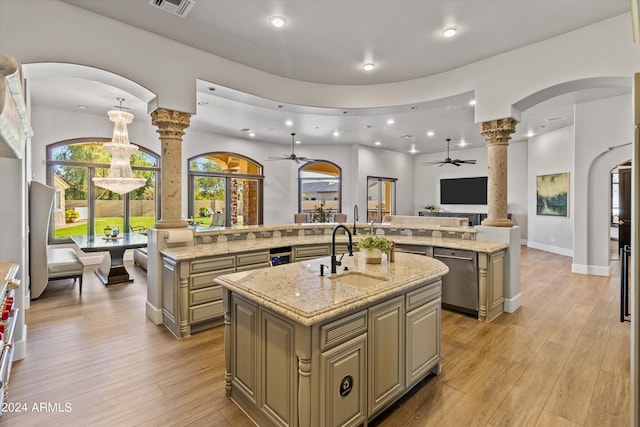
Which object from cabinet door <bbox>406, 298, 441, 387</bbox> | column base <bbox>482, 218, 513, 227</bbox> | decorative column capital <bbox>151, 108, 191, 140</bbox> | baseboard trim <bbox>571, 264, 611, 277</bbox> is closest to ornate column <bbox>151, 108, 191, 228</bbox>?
decorative column capital <bbox>151, 108, 191, 140</bbox>

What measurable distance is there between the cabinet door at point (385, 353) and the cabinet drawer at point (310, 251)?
2444 millimetres

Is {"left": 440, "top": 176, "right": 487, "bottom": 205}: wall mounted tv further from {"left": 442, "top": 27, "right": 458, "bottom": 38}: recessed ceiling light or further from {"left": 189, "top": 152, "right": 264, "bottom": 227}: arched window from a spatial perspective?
{"left": 442, "top": 27, "right": 458, "bottom": 38}: recessed ceiling light

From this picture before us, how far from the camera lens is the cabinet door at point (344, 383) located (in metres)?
1.68

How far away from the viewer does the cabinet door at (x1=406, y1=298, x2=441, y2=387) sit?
2260mm

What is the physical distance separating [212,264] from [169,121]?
182 cm

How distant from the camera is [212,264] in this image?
11.6ft

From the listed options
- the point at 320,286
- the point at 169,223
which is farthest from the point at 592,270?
the point at 169,223

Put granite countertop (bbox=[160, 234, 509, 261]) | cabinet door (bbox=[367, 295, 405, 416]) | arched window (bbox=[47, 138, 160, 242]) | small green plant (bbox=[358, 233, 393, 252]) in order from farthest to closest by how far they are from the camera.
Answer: arched window (bbox=[47, 138, 160, 242])
granite countertop (bbox=[160, 234, 509, 261])
small green plant (bbox=[358, 233, 393, 252])
cabinet door (bbox=[367, 295, 405, 416])

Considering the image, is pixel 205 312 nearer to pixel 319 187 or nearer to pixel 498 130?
pixel 498 130

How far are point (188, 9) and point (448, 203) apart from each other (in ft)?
35.2

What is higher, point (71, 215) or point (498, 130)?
point (498, 130)

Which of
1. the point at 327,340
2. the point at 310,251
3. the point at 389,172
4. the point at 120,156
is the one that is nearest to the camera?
the point at 327,340

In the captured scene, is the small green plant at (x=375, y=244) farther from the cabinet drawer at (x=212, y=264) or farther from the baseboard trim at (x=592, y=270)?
the baseboard trim at (x=592, y=270)

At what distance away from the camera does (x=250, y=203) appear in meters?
9.87
